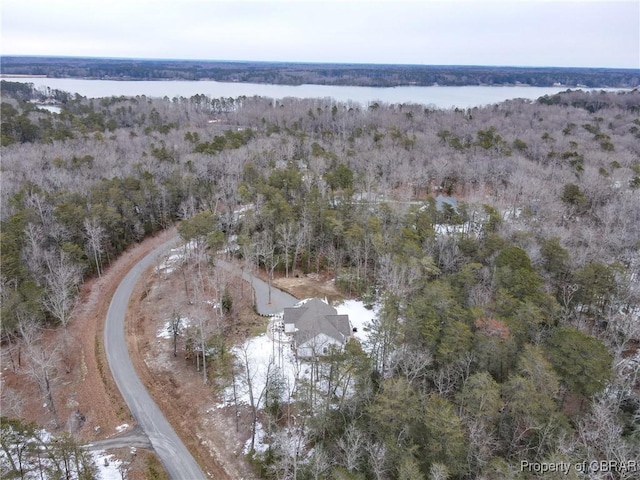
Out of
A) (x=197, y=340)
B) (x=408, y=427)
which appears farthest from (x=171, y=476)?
(x=408, y=427)

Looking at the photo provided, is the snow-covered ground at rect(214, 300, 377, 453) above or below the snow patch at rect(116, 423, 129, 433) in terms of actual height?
above

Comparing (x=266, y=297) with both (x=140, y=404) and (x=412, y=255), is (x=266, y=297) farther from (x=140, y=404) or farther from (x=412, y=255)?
(x=140, y=404)

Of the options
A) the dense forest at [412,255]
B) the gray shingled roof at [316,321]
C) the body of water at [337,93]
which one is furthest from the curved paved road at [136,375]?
the body of water at [337,93]

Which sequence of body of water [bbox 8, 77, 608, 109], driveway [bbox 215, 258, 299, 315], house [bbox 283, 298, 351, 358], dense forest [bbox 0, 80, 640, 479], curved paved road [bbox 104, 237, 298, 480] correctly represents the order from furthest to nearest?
1. body of water [bbox 8, 77, 608, 109]
2. driveway [bbox 215, 258, 299, 315]
3. house [bbox 283, 298, 351, 358]
4. curved paved road [bbox 104, 237, 298, 480]
5. dense forest [bbox 0, 80, 640, 479]

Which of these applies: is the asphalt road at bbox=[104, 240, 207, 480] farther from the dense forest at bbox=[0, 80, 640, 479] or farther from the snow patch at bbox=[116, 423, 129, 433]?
the dense forest at bbox=[0, 80, 640, 479]

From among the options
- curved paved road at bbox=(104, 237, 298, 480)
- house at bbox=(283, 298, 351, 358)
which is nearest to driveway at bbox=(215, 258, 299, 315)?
curved paved road at bbox=(104, 237, 298, 480)

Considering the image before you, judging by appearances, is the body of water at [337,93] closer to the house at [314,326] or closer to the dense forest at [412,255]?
the dense forest at [412,255]
